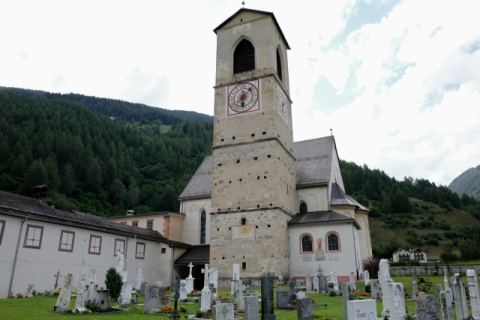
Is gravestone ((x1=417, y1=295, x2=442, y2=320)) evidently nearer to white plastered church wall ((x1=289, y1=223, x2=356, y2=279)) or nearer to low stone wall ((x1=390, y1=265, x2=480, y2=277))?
white plastered church wall ((x1=289, y1=223, x2=356, y2=279))

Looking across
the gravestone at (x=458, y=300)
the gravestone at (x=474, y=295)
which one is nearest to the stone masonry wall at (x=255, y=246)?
the gravestone at (x=458, y=300)

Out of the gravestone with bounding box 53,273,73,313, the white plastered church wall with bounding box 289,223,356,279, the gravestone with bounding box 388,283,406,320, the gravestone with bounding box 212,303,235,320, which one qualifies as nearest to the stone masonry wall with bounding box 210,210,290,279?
the white plastered church wall with bounding box 289,223,356,279

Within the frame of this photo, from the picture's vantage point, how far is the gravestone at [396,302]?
1041 centimetres

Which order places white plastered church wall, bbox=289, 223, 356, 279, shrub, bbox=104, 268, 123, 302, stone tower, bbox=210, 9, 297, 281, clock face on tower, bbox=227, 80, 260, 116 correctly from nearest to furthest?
shrub, bbox=104, 268, 123, 302 → white plastered church wall, bbox=289, 223, 356, 279 → stone tower, bbox=210, 9, 297, 281 → clock face on tower, bbox=227, 80, 260, 116

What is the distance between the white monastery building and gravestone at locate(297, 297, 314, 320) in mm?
16718

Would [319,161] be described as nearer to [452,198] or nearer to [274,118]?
[274,118]

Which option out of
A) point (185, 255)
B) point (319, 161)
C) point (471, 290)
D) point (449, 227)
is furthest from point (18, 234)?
point (449, 227)

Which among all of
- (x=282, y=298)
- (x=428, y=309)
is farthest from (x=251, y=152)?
(x=428, y=309)

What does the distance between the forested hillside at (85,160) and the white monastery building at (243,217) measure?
40538 millimetres

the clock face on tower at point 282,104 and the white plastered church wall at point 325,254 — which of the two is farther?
the clock face on tower at point 282,104

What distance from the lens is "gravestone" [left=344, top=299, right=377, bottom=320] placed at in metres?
8.57

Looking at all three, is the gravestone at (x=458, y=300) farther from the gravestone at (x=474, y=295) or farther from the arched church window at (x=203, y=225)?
the arched church window at (x=203, y=225)

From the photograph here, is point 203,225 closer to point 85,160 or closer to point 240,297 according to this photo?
point 240,297

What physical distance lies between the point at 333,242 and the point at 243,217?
726 centimetres
